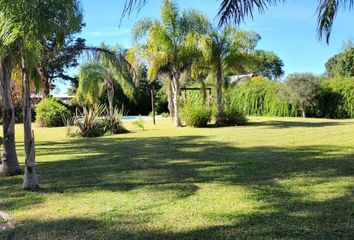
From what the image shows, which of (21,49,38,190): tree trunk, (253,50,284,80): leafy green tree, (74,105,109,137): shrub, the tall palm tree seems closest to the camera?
(21,49,38,190): tree trunk

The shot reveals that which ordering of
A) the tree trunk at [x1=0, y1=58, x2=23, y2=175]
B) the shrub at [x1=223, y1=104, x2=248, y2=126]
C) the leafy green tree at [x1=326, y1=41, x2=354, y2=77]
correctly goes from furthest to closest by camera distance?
the leafy green tree at [x1=326, y1=41, x2=354, y2=77], the shrub at [x1=223, y1=104, x2=248, y2=126], the tree trunk at [x1=0, y1=58, x2=23, y2=175]

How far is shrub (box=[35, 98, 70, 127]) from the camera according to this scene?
27312mm

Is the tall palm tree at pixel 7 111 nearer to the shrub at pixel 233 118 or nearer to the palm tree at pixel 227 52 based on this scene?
the palm tree at pixel 227 52

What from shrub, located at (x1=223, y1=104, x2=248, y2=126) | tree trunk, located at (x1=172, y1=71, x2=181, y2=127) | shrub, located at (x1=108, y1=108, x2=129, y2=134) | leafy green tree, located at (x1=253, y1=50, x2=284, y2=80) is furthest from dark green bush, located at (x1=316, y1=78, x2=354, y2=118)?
leafy green tree, located at (x1=253, y1=50, x2=284, y2=80)

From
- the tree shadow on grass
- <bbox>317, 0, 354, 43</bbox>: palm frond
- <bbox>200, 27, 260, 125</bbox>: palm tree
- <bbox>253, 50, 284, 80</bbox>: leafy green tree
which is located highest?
<bbox>253, 50, 284, 80</bbox>: leafy green tree

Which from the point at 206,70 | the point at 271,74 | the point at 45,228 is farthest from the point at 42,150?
the point at 271,74

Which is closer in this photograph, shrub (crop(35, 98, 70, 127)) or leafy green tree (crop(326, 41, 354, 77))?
shrub (crop(35, 98, 70, 127))

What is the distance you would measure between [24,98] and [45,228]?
2.91 m

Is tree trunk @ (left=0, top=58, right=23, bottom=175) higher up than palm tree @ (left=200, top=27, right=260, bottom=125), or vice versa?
palm tree @ (left=200, top=27, right=260, bottom=125)

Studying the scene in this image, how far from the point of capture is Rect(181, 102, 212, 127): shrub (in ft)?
71.9

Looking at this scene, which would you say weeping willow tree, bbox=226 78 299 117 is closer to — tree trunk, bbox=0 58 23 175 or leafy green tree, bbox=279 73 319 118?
leafy green tree, bbox=279 73 319 118

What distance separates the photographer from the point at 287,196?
247 inches

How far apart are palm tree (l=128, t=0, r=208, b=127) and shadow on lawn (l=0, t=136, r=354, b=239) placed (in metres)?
7.86

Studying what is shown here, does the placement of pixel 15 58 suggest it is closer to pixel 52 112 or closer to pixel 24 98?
pixel 24 98
